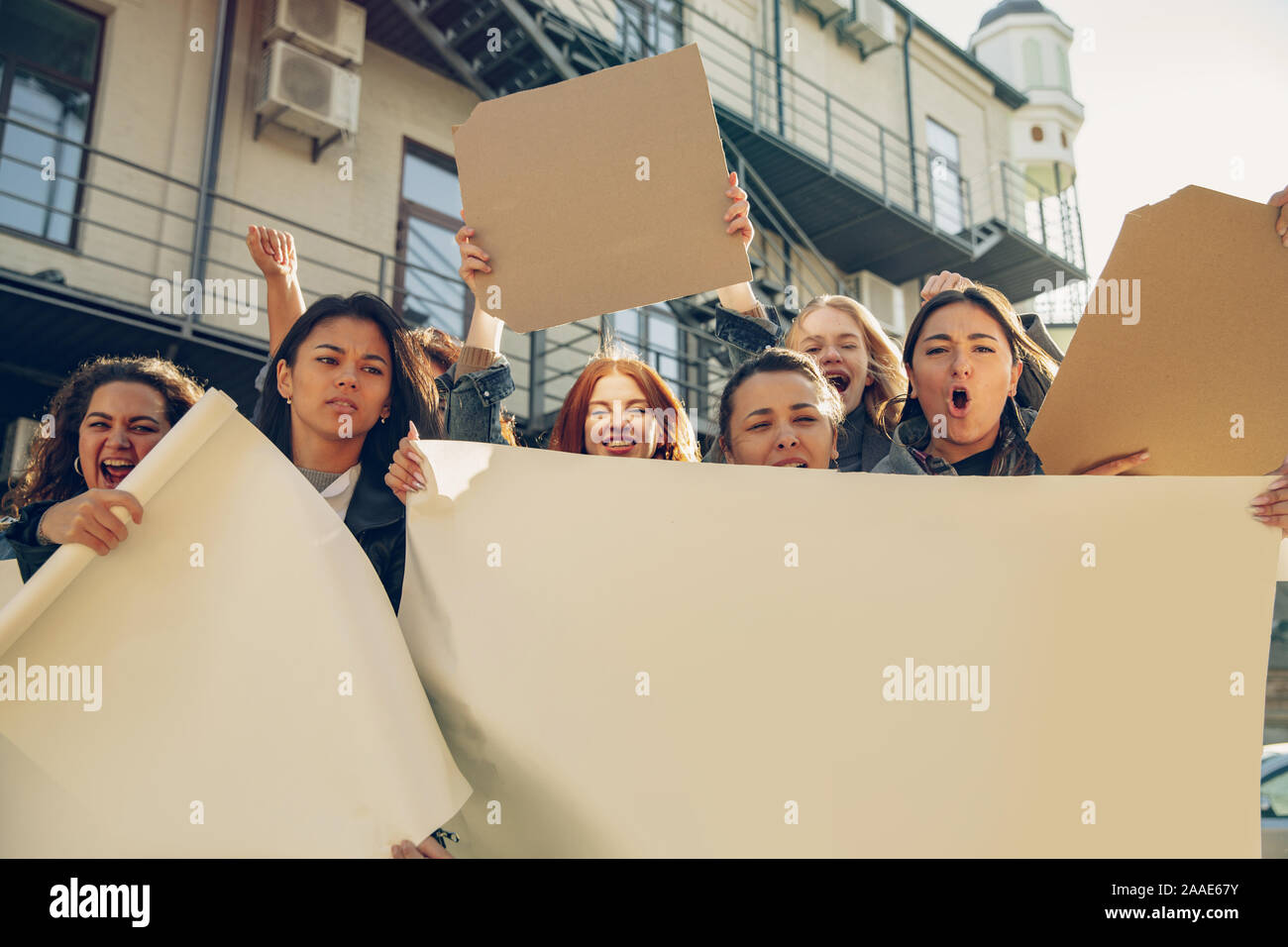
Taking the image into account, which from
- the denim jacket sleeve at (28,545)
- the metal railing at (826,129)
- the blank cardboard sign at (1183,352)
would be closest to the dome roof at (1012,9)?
the metal railing at (826,129)

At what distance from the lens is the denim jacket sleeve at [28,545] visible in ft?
6.92

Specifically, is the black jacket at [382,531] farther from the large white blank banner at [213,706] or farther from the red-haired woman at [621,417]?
the red-haired woman at [621,417]

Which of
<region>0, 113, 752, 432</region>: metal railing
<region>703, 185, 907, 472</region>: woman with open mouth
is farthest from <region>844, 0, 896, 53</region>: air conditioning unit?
<region>703, 185, 907, 472</region>: woman with open mouth

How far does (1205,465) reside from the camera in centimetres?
210

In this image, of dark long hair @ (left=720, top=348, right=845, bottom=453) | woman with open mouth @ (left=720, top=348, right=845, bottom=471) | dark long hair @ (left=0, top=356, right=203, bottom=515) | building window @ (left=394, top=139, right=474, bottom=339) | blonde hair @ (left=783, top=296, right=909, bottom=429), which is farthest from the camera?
building window @ (left=394, top=139, right=474, bottom=339)

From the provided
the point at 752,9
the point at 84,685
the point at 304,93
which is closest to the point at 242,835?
the point at 84,685

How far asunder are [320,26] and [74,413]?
657 centimetres

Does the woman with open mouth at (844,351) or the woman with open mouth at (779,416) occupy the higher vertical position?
the woman with open mouth at (844,351)

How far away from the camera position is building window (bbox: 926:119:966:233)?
45.1ft

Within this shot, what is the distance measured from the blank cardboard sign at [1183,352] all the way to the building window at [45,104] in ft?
23.0

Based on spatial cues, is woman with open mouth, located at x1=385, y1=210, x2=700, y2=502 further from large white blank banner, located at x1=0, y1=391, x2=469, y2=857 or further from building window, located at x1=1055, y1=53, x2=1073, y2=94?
building window, located at x1=1055, y1=53, x2=1073, y2=94

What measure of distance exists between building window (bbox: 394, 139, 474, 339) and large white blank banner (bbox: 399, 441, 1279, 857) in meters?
6.77

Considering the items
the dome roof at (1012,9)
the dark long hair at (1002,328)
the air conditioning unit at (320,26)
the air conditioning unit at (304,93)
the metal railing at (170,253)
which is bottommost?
the dark long hair at (1002,328)
